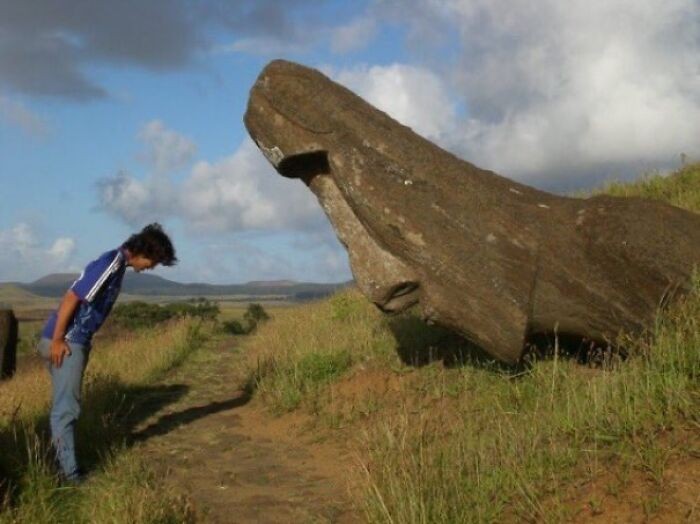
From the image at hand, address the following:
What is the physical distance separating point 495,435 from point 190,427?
468 centimetres

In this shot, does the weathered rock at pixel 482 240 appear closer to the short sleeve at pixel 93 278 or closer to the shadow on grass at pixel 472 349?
the shadow on grass at pixel 472 349

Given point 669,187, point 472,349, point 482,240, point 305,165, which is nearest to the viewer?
point 482,240

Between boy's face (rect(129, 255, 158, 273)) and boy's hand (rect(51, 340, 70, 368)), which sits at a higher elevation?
boy's face (rect(129, 255, 158, 273))

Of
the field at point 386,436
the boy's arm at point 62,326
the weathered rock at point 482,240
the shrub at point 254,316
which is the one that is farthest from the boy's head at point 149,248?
the shrub at point 254,316

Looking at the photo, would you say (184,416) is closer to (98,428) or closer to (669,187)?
(98,428)

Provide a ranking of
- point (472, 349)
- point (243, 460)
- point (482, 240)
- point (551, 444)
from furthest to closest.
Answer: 1. point (472, 349)
2. point (243, 460)
3. point (482, 240)
4. point (551, 444)

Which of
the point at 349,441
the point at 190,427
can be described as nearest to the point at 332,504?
the point at 349,441

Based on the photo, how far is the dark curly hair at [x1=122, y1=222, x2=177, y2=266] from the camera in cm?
744

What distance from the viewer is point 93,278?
7016 mm

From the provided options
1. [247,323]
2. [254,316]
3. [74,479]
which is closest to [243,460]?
[74,479]

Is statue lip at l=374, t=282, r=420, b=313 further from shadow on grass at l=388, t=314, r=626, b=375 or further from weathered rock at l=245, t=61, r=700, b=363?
shadow on grass at l=388, t=314, r=626, b=375

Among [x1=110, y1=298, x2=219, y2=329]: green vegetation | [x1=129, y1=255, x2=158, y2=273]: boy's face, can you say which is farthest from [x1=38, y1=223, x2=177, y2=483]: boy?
[x1=110, y1=298, x2=219, y2=329]: green vegetation

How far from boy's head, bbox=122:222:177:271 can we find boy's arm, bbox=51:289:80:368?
64 centimetres

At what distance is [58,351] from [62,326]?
22 centimetres
